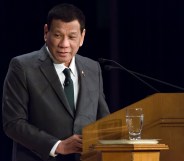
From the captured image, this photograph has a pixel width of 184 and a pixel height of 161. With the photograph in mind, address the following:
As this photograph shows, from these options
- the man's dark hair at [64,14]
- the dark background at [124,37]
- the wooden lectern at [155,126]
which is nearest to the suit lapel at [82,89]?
the man's dark hair at [64,14]

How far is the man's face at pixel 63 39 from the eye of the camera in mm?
2828

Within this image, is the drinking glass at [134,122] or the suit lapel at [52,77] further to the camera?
the suit lapel at [52,77]

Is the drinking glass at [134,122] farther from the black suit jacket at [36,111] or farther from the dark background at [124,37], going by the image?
the dark background at [124,37]

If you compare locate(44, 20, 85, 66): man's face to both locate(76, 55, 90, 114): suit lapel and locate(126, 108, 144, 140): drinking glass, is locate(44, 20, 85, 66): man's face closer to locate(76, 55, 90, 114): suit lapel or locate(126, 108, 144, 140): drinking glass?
locate(76, 55, 90, 114): suit lapel

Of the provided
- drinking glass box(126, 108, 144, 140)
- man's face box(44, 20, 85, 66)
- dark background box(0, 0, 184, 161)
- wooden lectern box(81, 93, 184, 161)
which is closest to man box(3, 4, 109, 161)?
man's face box(44, 20, 85, 66)

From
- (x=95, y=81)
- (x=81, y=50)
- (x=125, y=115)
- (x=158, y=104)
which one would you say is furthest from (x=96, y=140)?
(x=81, y=50)

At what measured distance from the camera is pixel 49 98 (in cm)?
279

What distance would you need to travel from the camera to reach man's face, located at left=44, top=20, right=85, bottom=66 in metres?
2.83

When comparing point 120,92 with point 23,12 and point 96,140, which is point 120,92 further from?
point 96,140

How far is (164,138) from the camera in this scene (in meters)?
2.50

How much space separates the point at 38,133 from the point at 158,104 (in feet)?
2.00

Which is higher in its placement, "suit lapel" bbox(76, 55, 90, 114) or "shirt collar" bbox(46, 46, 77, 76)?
"shirt collar" bbox(46, 46, 77, 76)

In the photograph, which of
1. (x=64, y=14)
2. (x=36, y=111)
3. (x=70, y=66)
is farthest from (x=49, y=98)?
(x=64, y=14)

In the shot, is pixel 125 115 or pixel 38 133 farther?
pixel 38 133
